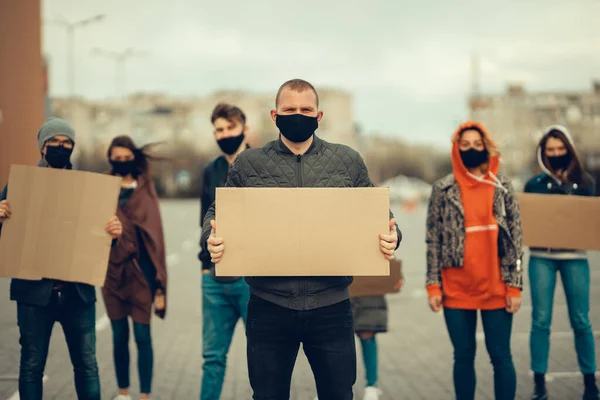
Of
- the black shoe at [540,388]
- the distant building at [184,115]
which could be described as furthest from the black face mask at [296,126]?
the distant building at [184,115]

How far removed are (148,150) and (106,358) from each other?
250 centimetres

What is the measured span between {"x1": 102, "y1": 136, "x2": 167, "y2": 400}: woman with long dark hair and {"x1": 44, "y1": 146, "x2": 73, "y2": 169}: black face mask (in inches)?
38.4

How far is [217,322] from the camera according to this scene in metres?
5.19

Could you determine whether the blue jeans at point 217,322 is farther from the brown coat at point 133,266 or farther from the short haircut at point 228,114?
the short haircut at point 228,114

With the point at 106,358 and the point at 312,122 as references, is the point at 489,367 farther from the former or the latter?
the point at 312,122

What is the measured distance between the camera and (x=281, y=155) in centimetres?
376

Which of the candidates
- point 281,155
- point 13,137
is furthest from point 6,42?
point 281,155

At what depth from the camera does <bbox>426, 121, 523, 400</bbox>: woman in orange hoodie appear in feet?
16.1

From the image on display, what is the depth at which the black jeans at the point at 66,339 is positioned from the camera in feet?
14.9

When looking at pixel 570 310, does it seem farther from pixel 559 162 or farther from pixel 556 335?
pixel 556 335

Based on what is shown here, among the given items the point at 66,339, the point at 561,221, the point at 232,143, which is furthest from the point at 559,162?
the point at 66,339

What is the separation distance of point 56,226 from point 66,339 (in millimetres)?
678

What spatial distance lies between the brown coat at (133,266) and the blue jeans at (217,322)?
0.66 metres

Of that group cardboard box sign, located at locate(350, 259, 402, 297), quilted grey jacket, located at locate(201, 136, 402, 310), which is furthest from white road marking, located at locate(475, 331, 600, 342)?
quilted grey jacket, located at locate(201, 136, 402, 310)
